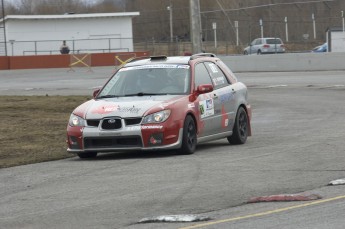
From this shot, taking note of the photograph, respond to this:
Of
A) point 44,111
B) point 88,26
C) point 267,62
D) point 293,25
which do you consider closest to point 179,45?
point 88,26

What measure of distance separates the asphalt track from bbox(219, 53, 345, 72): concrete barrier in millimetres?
26764

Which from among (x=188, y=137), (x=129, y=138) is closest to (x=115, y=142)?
(x=129, y=138)

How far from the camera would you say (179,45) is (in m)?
70.0

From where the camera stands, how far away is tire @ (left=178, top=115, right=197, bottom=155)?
498 inches

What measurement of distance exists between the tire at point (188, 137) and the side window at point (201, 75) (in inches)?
34.7

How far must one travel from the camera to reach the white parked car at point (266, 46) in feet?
187

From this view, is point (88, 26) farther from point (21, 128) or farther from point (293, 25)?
point (21, 128)

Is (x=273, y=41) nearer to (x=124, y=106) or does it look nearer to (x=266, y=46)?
(x=266, y=46)

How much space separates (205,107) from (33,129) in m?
4.87

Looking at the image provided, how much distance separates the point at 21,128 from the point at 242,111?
4874 mm

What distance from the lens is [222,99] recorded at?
14.1 meters

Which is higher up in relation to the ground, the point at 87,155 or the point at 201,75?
the point at 201,75

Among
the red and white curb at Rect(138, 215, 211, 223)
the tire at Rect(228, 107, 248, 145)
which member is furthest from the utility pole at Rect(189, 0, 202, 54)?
the red and white curb at Rect(138, 215, 211, 223)

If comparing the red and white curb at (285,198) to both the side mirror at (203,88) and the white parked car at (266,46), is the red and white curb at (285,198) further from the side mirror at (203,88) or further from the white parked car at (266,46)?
the white parked car at (266,46)
